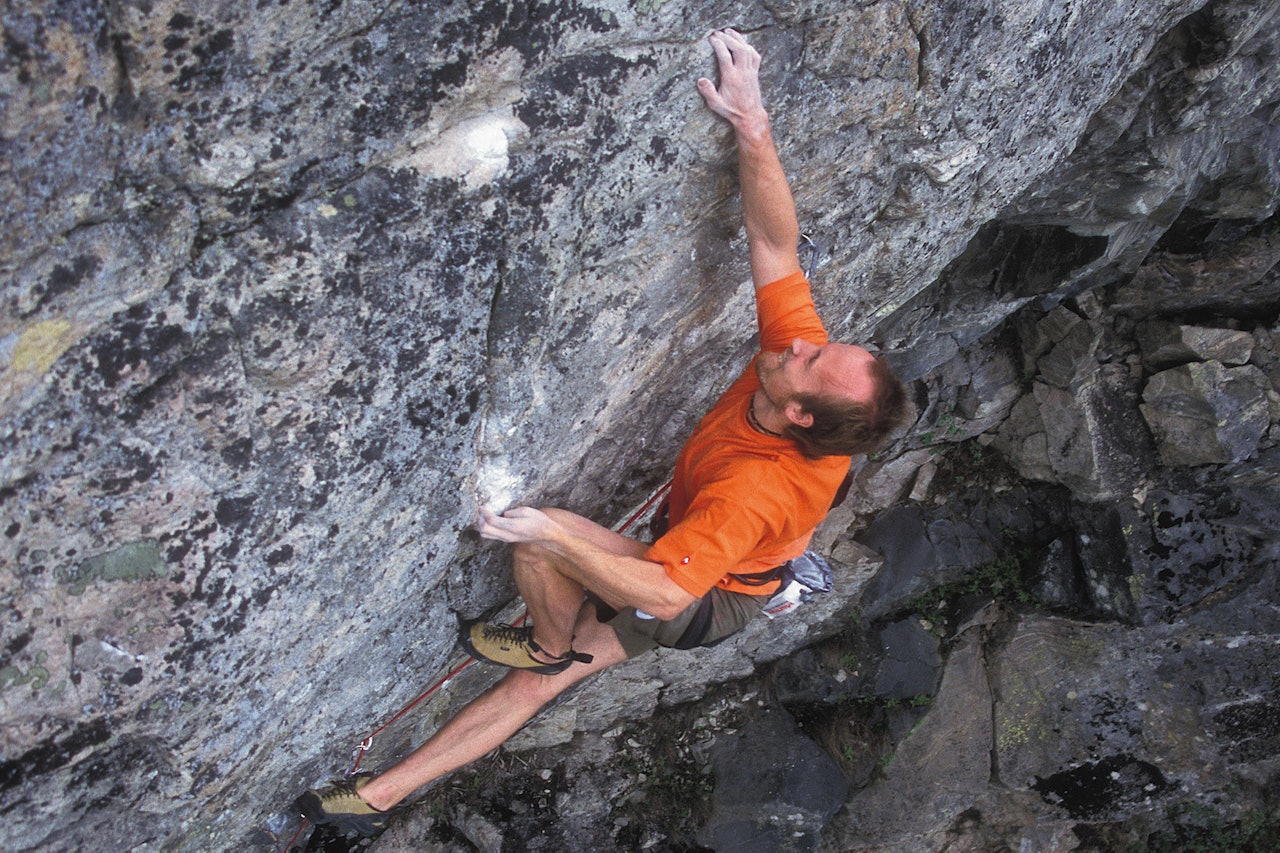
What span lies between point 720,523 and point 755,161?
4.33ft

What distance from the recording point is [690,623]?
373cm

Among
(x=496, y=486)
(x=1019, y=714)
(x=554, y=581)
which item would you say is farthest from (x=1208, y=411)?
(x=496, y=486)

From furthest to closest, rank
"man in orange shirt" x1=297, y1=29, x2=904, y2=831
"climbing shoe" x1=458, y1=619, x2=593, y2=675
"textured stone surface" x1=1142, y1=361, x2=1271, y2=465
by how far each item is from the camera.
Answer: "textured stone surface" x1=1142, y1=361, x2=1271, y2=465 < "climbing shoe" x1=458, y1=619, x2=593, y2=675 < "man in orange shirt" x1=297, y1=29, x2=904, y2=831

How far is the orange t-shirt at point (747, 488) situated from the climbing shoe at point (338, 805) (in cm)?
200

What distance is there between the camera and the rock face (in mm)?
2094

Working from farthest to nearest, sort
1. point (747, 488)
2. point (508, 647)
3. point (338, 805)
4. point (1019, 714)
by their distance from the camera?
point (1019, 714) → point (338, 805) → point (508, 647) → point (747, 488)

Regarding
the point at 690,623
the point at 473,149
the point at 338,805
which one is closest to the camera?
the point at 473,149

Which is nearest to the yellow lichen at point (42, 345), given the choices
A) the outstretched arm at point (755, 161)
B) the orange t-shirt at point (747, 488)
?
the orange t-shirt at point (747, 488)

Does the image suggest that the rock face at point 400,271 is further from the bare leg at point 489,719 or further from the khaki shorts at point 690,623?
the khaki shorts at point 690,623

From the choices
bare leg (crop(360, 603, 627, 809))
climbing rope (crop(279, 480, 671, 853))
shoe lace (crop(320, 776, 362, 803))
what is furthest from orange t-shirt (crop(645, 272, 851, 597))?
shoe lace (crop(320, 776, 362, 803))

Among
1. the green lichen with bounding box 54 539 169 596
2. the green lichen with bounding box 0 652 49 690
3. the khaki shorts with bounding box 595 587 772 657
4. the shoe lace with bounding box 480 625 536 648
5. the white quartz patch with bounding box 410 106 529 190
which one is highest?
the white quartz patch with bounding box 410 106 529 190

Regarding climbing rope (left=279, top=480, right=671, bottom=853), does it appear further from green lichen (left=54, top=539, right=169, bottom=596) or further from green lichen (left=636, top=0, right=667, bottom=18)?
green lichen (left=636, top=0, right=667, bottom=18)

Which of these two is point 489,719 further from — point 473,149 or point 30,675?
point 473,149

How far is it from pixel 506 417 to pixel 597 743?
4047mm
